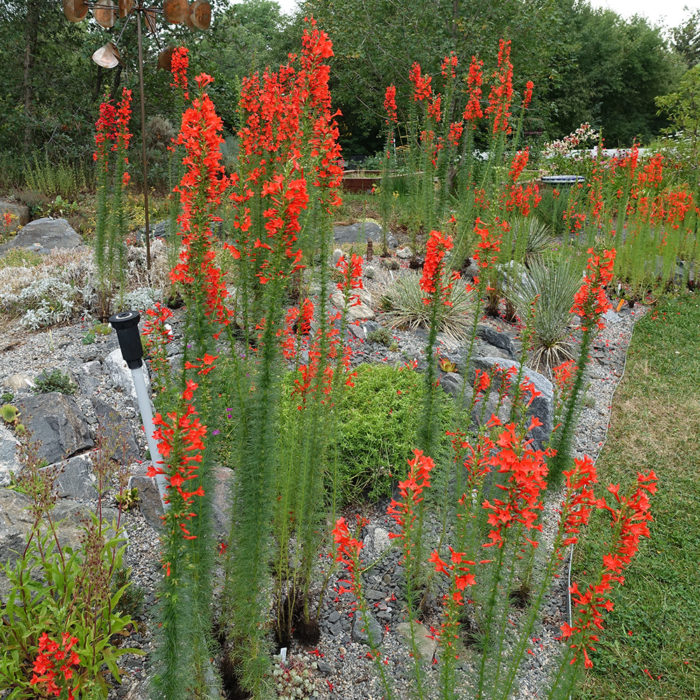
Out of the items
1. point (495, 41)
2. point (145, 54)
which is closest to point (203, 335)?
point (495, 41)

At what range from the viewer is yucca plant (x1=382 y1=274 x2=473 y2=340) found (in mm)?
5723

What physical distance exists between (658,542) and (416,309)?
3092 millimetres

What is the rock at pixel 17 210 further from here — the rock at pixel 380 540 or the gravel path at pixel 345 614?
the rock at pixel 380 540

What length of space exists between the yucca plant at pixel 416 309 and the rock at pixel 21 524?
355 centimetres

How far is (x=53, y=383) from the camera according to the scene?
4.01 meters

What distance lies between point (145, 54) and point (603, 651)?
13.0 m

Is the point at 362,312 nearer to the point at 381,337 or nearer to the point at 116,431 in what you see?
the point at 381,337

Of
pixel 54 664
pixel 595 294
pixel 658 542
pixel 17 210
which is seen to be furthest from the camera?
pixel 17 210

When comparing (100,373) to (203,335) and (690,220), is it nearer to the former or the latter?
(203,335)

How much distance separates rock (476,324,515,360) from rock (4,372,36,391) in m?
3.93

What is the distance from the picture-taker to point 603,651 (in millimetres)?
2699

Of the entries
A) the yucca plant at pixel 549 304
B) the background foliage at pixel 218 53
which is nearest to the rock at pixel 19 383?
the yucca plant at pixel 549 304

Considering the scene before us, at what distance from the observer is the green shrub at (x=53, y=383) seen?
156 inches

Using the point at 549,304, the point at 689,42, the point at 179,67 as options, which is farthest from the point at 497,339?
the point at 689,42
